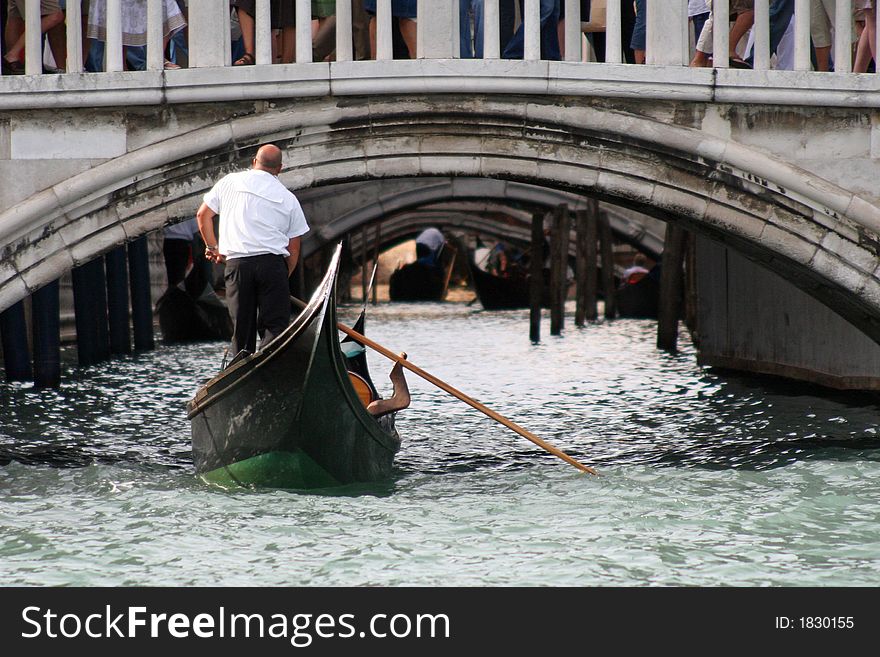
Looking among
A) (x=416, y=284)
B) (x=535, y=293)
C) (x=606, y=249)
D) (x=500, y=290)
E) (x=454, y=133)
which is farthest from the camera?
(x=416, y=284)

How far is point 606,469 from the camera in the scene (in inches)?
165

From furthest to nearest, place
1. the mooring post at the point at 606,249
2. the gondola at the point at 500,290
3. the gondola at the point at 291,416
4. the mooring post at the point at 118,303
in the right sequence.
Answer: the gondola at the point at 500,290
the mooring post at the point at 606,249
the mooring post at the point at 118,303
the gondola at the point at 291,416

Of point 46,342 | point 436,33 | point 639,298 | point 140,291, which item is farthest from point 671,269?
point 639,298

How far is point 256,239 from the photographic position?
140 inches

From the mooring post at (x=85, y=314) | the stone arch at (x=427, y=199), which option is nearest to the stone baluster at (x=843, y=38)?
the mooring post at (x=85, y=314)

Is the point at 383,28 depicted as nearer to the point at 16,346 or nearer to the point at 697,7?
the point at 697,7

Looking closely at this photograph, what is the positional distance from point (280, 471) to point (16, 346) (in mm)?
2931

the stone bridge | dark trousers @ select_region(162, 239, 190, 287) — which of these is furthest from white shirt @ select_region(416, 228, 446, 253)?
the stone bridge

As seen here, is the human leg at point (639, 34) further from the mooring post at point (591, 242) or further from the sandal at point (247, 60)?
the mooring post at point (591, 242)

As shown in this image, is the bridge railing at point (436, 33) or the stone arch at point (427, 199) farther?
the stone arch at point (427, 199)

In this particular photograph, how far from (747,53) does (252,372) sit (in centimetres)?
174

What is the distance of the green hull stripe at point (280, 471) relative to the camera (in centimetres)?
359

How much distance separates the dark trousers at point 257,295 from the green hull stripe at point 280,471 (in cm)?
29

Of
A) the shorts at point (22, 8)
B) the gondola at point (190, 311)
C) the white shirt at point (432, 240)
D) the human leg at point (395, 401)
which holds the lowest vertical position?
the white shirt at point (432, 240)
